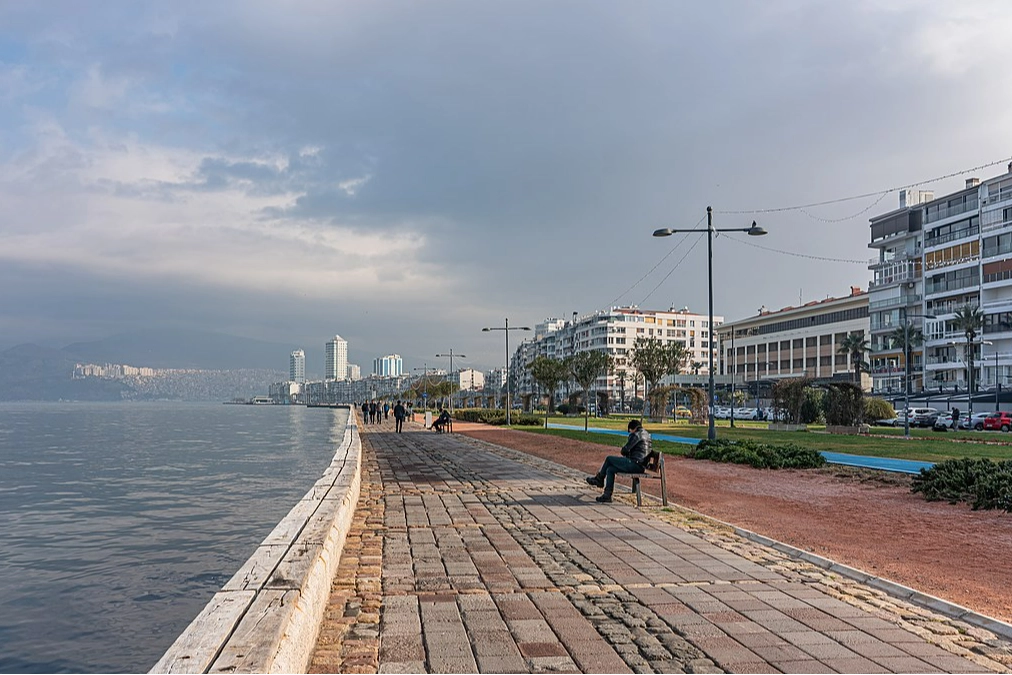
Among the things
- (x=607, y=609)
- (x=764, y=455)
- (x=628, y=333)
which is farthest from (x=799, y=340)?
(x=607, y=609)

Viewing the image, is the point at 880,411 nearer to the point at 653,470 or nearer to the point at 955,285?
the point at 955,285

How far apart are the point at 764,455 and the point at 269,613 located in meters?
16.5

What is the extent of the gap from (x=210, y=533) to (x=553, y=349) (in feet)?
565

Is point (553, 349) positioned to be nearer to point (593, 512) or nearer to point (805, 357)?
point (805, 357)

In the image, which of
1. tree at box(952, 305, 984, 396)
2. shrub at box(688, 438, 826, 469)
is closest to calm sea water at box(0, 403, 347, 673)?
shrub at box(688, 438, 826, 469)

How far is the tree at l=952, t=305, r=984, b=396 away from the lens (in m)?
65.6

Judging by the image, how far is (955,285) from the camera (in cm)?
7194

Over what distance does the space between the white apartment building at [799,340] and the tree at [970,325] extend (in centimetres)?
1467

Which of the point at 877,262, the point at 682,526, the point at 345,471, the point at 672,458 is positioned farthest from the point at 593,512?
the point at 877,262

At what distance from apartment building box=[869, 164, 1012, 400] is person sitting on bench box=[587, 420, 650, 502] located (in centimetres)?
6117

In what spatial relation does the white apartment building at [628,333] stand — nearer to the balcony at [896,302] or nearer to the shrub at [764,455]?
the balcony at [896,302]

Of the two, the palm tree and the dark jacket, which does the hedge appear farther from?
the palm tree

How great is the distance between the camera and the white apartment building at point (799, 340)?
9606 cm

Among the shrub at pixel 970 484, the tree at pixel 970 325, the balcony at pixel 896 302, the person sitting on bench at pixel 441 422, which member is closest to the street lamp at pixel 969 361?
the tree at pixel 970 325
